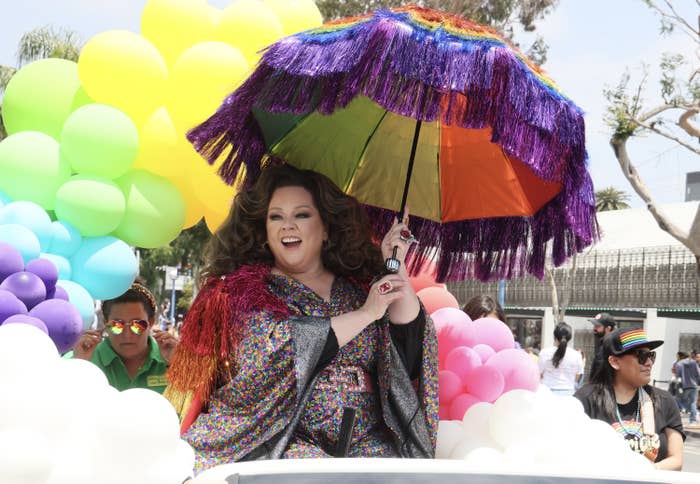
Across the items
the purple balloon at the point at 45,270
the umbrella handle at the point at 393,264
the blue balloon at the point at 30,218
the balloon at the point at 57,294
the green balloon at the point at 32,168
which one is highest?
the green balloon at the point at 32,168

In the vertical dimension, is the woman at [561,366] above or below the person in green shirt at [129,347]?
below

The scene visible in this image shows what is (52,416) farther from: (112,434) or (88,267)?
(88,267)

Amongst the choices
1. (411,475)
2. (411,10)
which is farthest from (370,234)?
(411,475)

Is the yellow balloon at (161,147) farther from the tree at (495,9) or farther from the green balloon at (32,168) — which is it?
the tree at (495,9)

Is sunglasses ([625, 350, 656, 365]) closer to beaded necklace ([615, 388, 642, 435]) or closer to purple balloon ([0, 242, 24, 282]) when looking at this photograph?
beaded necklace ([615, 388, 642, 435])

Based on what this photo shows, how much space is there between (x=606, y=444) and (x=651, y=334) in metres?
23.5

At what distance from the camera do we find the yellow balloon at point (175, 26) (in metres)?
4.07

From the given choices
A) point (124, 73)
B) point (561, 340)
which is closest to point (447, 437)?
point (124, 73)

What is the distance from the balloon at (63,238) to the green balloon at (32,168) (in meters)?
0.12

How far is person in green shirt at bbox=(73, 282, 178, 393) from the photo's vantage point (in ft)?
14.3

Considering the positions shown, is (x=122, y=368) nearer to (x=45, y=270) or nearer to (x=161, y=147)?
(x=45, y=270)

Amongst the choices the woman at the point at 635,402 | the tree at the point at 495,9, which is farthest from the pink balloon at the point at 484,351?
the tree at the point at 495,9

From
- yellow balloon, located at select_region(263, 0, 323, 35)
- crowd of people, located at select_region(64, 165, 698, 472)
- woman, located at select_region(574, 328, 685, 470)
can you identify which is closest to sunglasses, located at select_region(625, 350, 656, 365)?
woman, located at select_region(574, 328, 685, 470)

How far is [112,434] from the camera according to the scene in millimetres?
2090
